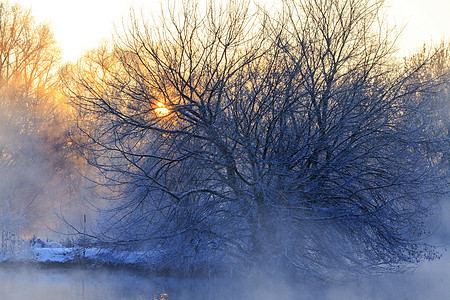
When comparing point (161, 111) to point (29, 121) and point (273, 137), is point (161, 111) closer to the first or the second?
point (273, 137)

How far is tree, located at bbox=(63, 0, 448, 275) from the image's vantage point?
35.2 ft

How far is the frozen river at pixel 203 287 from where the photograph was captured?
11.7 m

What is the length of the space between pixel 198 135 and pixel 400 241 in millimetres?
4855

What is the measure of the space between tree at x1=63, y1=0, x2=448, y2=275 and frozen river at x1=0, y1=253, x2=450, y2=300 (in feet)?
2.07

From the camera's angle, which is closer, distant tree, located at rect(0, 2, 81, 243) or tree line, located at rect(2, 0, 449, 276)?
tree line, located at rect(2, 0, 449, 276)

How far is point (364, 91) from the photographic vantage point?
10.9 metres

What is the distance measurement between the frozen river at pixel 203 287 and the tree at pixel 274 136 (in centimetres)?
63

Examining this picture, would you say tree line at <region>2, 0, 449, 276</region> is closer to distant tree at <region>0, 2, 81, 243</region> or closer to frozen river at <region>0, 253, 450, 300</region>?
frozen river at <region>0, 253, 450, 300</region>

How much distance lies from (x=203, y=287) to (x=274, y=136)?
4.38m

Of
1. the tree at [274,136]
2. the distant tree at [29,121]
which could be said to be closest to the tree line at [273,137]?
the tree at [274,136]

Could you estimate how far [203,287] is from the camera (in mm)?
12953

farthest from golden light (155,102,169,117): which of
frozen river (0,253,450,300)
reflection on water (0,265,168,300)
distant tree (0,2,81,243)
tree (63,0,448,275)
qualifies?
distant tree (0,2,81,243)

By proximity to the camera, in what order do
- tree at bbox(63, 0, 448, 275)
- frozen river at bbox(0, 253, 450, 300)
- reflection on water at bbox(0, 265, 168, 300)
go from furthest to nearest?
reflection on water at bbox(0, 265, 168, 300), frozen river at bbox(0, 253, 450, 300), tree at bbox(63, 0, 448, 275)

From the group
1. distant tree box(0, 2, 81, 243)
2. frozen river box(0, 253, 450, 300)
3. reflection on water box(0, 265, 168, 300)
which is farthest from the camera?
distant tree box(0, 2, 81, 243)
